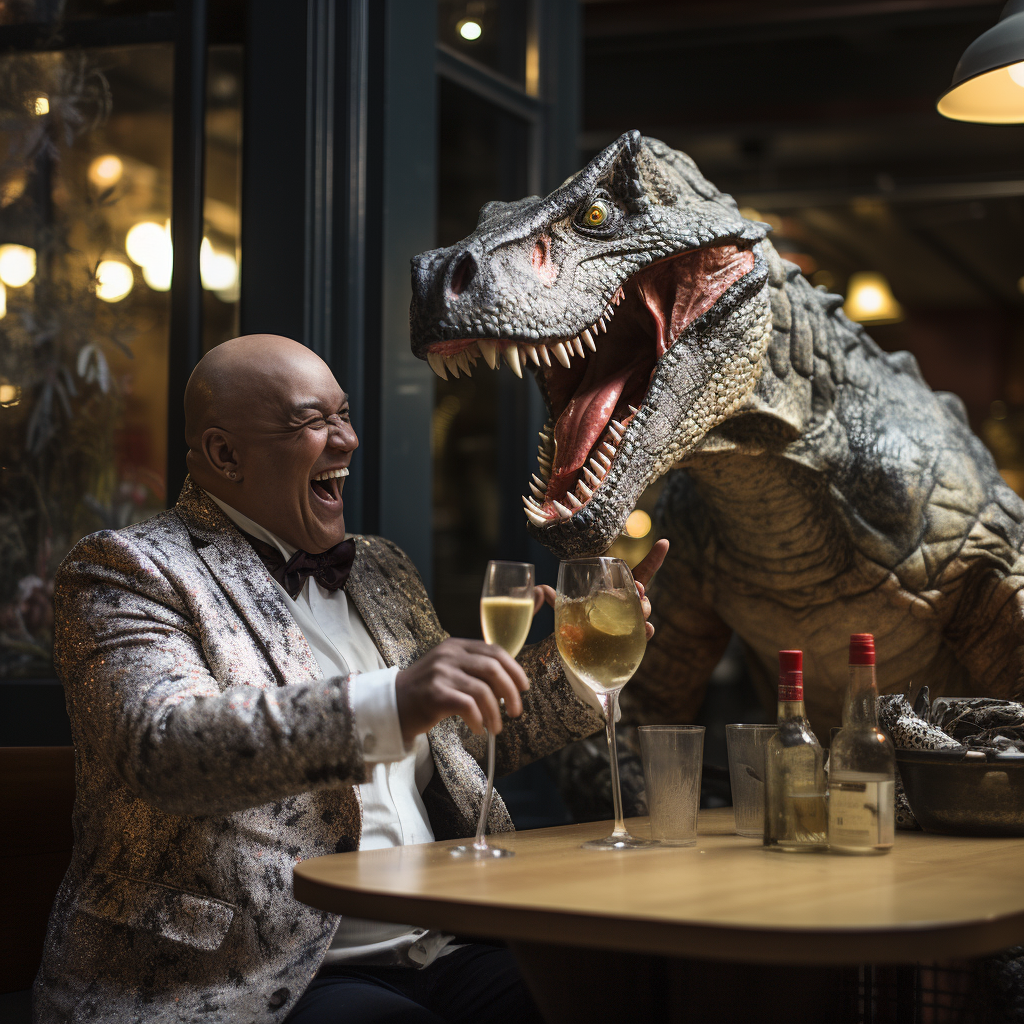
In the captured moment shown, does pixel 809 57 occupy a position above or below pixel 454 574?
above

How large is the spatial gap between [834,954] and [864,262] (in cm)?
897

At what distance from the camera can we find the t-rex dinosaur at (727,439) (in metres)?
1.90

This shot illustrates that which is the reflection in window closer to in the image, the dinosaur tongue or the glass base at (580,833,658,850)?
the dinosaur tongue

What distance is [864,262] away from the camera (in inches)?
367

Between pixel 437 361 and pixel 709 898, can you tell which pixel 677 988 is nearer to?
pixel 709 898

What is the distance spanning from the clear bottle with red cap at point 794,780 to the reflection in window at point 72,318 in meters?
1.91

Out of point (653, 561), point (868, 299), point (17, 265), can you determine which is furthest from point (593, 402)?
point (868, 299)

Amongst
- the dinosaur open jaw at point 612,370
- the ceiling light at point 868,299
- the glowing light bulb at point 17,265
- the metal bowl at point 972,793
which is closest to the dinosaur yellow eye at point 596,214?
the dinosaur open jaw at point 612,370

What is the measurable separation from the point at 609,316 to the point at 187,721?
3.13 ft

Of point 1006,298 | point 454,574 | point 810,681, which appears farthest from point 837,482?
point 1006,298

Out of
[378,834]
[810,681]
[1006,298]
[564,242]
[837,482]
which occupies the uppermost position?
[1006,298]

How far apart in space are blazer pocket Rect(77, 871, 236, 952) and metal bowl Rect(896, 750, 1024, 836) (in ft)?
3.32

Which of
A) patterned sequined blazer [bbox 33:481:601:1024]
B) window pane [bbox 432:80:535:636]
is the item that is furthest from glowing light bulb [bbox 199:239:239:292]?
window pane [bbox 432:80:535:636]

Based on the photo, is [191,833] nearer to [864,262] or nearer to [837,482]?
[837,482]
